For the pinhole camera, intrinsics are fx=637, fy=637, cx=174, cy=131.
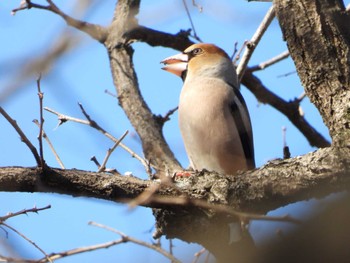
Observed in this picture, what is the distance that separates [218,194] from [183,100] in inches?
95.1

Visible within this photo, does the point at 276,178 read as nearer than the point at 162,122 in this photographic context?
Yes

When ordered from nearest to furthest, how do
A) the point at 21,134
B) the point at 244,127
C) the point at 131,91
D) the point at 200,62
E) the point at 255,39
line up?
the point at 21,134
the point at 255,39
the point at 244,127
the point at 131,91
the point at 200,62

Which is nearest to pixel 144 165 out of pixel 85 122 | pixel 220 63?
pixel 85 122

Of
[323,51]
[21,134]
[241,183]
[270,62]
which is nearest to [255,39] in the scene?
[270,62]

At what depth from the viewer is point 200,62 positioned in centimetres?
649

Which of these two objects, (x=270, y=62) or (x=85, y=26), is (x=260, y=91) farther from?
(x=85, y=26)

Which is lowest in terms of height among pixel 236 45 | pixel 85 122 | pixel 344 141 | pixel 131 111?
pixel 344 141

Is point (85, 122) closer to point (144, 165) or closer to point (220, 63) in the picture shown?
point (144, 165)

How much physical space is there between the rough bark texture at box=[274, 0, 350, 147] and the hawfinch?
1.83 meters

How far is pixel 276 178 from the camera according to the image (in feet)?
11.1

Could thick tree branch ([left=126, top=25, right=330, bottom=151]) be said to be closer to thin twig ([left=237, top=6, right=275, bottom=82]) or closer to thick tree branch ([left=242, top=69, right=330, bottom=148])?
thick tree branch ([left=242, top=69, right=330, bottom=148])

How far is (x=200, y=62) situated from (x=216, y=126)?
→ 1138mm

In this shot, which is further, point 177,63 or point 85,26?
point 177,63

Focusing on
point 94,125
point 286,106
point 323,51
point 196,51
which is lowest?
point 323,51
